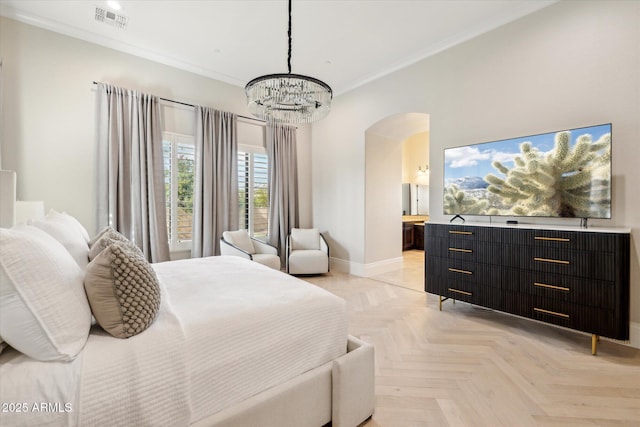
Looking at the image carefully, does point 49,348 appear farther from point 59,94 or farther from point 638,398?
point 59,94

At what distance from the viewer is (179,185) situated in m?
4.22

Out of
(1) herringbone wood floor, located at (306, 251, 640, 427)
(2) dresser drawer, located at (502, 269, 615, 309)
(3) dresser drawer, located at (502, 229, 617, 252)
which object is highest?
(3) dresser drawer, located at (502, 229, 617, 252)

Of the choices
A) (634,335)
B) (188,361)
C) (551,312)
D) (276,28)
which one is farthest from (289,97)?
(634,335)

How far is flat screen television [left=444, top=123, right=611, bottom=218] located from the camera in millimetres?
2482

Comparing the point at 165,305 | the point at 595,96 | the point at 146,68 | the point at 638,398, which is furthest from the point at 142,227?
the point at 595,96

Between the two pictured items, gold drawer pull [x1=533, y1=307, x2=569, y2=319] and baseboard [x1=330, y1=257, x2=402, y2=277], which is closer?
gold drawer pull [x1=533, y1=307, x2=569, y2=319]

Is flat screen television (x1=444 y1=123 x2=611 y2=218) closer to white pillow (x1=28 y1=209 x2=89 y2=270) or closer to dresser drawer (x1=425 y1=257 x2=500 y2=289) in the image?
dresser drawer (x1=425 y1=257 x2=500 y2=289)

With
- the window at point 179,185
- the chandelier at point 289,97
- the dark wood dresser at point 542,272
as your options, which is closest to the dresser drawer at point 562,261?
the dark wood dresser at point 542,272

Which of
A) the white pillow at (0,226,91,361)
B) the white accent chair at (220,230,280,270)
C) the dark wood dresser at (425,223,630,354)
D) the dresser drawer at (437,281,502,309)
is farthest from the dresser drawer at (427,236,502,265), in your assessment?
the white pillow at (0,226,91,361)

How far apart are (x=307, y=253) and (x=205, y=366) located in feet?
11.8

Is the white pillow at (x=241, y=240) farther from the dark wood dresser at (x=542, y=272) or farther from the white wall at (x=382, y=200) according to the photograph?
the dark wood dresser at (x=542, y=272)

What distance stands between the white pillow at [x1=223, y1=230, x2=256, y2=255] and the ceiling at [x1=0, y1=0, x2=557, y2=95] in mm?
2508

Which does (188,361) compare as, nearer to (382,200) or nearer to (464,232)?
(464,232)

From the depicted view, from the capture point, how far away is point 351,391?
1.52 meters
